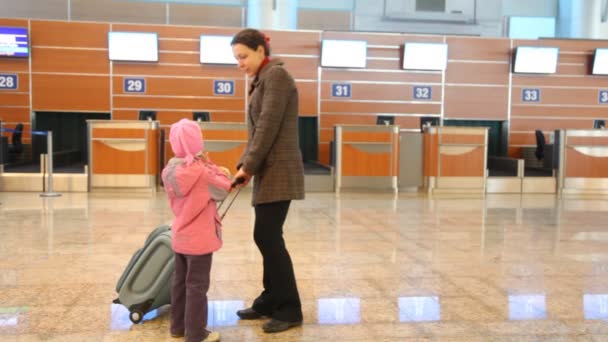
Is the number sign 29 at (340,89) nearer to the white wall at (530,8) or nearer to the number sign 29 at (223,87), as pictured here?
the number sign 29 at (223,87)

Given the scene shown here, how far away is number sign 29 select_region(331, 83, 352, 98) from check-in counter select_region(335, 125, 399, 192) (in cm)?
293

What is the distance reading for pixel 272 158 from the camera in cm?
290

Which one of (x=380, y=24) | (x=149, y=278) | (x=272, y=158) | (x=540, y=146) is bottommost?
(x=149, y=278)

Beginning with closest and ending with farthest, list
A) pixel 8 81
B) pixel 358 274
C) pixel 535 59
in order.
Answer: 1. pixel 358 274
2. pixel 8 81
3. pixel 535 59

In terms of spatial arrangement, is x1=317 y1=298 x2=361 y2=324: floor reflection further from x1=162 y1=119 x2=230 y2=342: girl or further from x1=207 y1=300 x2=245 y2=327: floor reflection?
x1=162 y1=119 x2=230 y2=342: girl

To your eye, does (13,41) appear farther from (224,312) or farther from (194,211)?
(194,211)

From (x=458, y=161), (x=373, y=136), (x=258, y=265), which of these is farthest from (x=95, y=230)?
(x=458, y=161)

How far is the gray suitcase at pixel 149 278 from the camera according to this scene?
121 inches

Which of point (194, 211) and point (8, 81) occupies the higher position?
point (8, 81)

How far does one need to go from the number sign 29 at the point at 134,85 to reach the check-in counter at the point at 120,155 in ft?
9.71

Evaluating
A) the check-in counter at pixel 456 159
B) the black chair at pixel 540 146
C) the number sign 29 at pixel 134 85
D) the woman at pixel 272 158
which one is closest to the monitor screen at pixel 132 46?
the number sign 29 at pixel 134 85

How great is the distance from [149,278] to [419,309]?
1484 millimetres

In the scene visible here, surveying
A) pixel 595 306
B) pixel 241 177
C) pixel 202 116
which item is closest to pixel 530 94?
pixel 202 116

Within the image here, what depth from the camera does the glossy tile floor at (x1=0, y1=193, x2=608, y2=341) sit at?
3041mm
